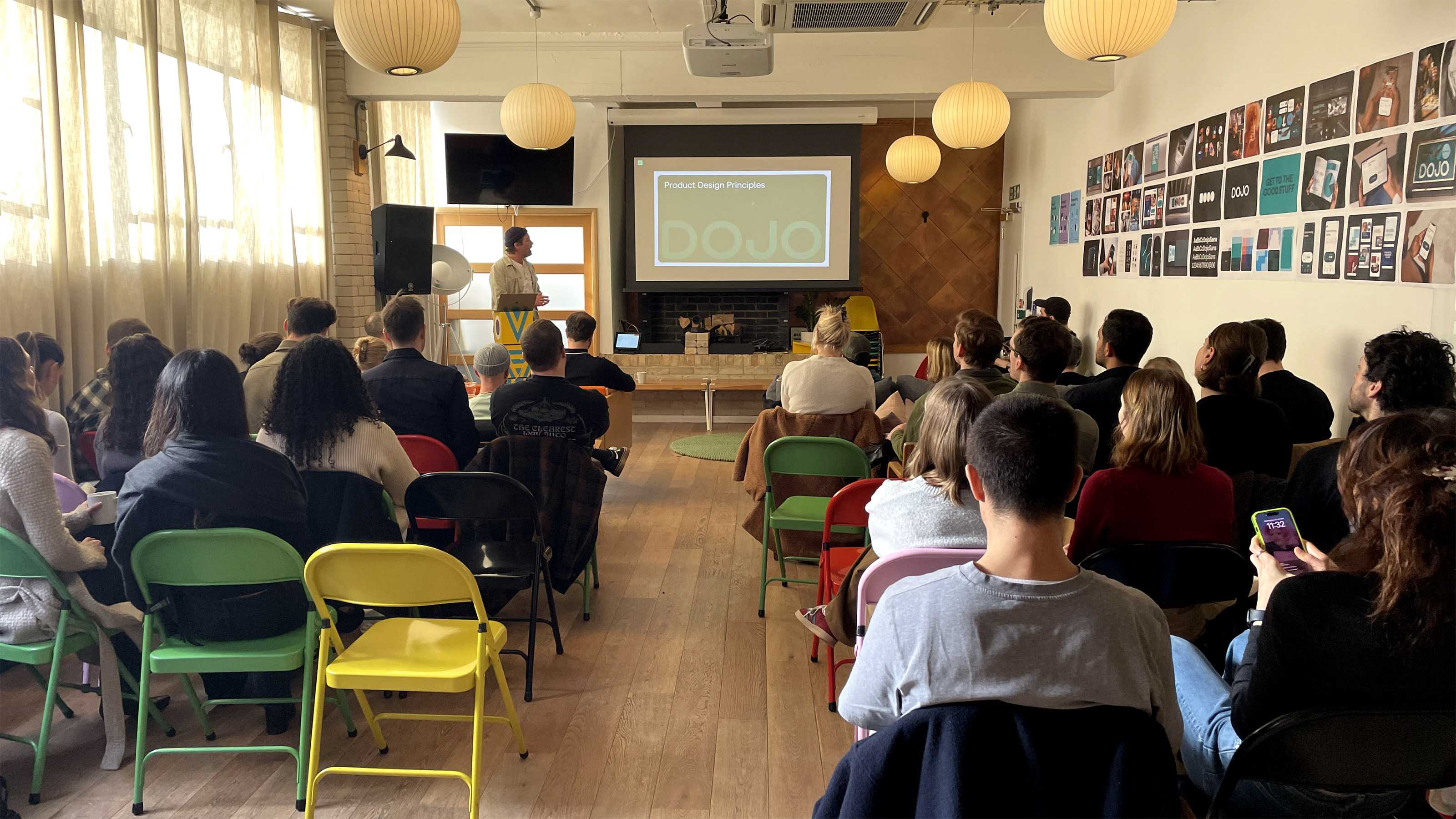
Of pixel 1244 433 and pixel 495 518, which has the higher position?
pixel 1244 433

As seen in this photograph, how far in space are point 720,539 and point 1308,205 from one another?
121 inches

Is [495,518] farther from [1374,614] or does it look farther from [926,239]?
[926,239]

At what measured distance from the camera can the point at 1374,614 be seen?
4.70 feet

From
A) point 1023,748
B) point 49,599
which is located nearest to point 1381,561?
point 1023,748

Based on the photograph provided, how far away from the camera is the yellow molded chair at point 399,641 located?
2121 millimetres

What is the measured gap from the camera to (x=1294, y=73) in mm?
4164

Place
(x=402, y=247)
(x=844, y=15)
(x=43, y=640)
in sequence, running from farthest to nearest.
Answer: (x=402, y=247), (x=844, y=15), (x=43, y=640)

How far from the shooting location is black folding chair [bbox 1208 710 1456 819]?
4.73 ft

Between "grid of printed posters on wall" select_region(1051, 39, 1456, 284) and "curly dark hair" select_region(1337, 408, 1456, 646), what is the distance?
2078 millimetres

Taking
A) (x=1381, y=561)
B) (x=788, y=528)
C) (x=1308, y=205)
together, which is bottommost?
(x=788, y=528)

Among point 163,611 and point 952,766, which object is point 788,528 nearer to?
point 163,611

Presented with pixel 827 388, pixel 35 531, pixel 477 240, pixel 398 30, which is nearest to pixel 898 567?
pixel 827 388

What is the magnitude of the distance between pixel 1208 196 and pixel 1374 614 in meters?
4.14

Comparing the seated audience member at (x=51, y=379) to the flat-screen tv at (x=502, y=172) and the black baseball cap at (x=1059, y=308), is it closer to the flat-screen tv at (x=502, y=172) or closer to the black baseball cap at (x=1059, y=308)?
the black baseball cap at (x=1059, y=308)
